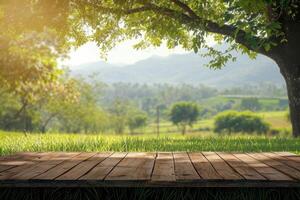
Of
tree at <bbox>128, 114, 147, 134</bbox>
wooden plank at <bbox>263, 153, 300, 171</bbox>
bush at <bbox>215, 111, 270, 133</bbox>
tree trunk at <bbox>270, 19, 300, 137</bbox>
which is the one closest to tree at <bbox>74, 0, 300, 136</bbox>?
tree trunk at <bbox>270, 19, 300, 137</bbox>

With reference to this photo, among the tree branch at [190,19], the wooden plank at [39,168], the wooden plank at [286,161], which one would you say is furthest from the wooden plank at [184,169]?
the tree branch at [190,19]

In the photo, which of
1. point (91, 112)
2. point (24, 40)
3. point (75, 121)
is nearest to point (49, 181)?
point (24, 40)

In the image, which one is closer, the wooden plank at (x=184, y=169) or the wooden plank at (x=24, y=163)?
the wooden plank at (x=184, y=169)

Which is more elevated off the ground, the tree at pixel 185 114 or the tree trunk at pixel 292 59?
the tree trunk at pixel 292 59

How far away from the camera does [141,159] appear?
7102 millimetres

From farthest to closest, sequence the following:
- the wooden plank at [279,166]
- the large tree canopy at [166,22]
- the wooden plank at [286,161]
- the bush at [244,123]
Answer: the bush at [244,123] < the large tree canopy at [166,22] < the wooden plank at [286,161] < the wooden plank at [279,166]

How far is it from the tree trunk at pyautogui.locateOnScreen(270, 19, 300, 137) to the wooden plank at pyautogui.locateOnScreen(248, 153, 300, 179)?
9.93 metres

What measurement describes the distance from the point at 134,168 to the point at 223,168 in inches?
48.0

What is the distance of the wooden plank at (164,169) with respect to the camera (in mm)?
5152

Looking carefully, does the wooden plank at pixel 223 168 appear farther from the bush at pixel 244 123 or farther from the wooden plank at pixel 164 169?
the bush at pixel 244 123

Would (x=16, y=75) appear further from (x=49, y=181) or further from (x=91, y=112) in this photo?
(x=91, y=112)

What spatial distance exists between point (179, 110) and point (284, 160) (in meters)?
161

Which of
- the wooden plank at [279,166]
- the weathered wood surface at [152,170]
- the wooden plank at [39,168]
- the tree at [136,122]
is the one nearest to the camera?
the weathered wood surface at [152,170]

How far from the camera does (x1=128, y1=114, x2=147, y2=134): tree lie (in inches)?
6271
